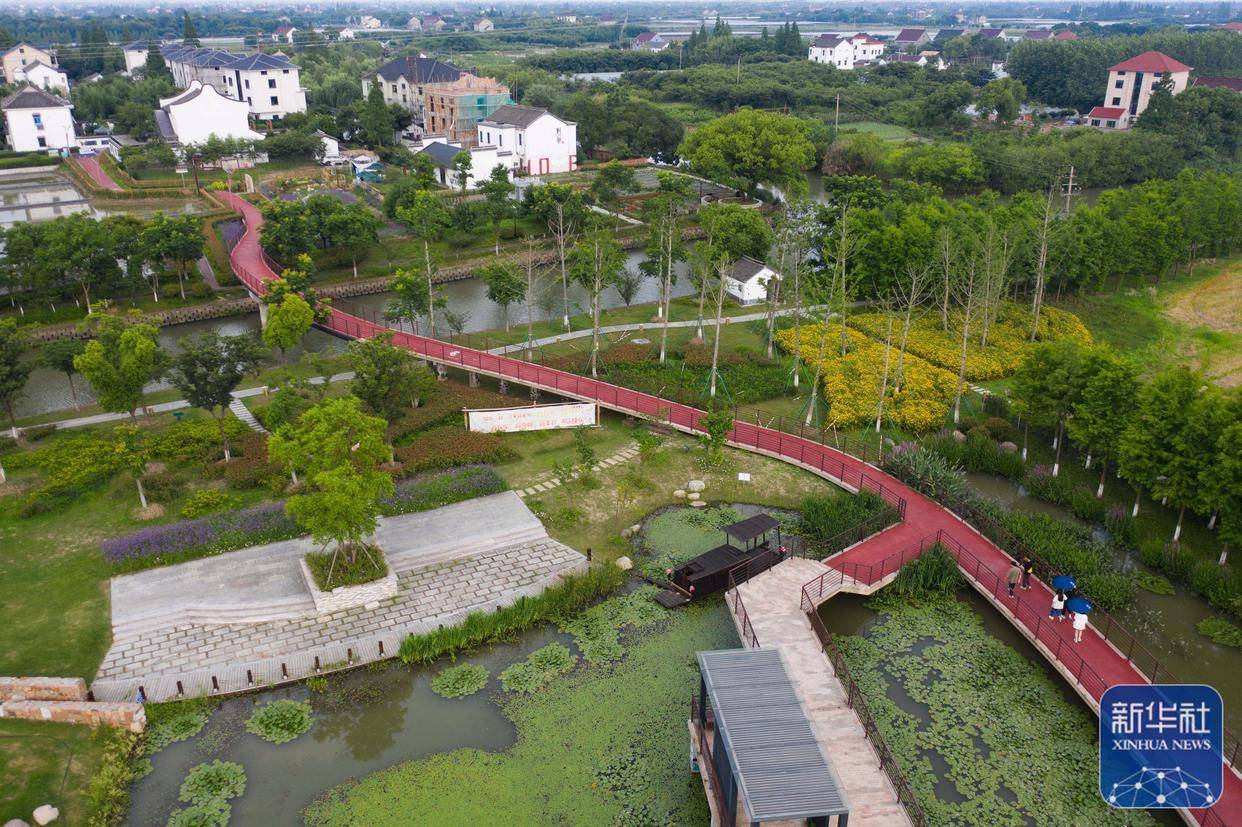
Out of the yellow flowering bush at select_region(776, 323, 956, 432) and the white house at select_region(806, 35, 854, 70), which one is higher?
the white house at select_region(806, 35, 854, 70)

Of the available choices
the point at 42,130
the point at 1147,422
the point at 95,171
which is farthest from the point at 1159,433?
the point at 42,130

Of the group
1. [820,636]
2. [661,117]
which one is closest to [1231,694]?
[820,636]

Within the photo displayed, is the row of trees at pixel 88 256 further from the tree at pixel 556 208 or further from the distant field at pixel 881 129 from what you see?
the distant field at pixel 881 129

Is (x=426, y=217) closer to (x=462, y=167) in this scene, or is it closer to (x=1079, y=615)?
(x=462, y=167)

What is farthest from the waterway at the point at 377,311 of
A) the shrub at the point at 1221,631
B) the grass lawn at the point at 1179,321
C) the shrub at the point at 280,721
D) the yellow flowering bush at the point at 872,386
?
the shrub at the point at 1221,631

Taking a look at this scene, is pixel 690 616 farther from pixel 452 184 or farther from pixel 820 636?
pixel 452 184

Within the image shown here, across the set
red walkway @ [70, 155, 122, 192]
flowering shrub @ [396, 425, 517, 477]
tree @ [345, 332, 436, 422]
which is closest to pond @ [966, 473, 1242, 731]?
flowering shrub @ [396, 425, 517, 477]

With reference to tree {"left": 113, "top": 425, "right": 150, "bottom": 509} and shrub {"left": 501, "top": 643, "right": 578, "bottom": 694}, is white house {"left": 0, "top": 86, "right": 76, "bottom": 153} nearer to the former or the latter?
tree {"left": 113, "top": 425, "right": 150, "bottom": 509}
